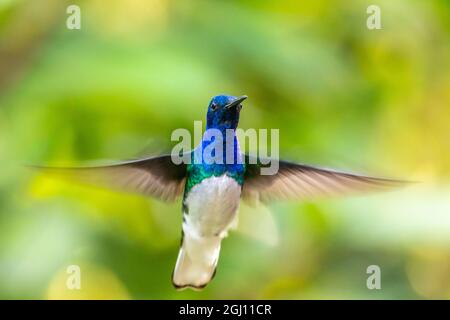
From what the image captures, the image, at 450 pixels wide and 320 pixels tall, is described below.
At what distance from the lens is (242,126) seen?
130 cm

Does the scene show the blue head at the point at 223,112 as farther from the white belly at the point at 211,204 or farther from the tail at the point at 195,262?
the tail at the point at 195,262

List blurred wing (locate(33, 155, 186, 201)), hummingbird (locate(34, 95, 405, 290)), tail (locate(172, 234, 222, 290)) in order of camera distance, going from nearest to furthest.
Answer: blurred wing (locate(33, 155, 186, 201)) → hummingbird (locate(34, 95, 405, 290)) → tail (locate(172, 234, 222, 290))

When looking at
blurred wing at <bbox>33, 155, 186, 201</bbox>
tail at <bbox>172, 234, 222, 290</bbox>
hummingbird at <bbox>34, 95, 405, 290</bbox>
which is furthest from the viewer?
tail at <bbox>172, 234, 222, 290</bbox>

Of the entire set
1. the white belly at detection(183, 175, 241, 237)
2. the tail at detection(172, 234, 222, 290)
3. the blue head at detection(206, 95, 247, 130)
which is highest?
the blue head at detection(206, 95, 247, 130)

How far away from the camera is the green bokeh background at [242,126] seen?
113cm

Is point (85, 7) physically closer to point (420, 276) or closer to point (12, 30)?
point (12, 30)

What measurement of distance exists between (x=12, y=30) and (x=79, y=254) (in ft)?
1.48

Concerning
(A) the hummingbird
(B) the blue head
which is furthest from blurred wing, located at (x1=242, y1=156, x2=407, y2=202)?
(B) the blue head

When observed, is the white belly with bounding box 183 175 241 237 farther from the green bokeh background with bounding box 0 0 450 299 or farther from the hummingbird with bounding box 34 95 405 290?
the green bokeh background with bounding box 0 0 450 299

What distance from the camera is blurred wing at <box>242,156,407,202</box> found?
980mm

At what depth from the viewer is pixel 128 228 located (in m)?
1.26

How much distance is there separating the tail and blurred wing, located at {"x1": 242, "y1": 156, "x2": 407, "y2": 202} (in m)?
0.12

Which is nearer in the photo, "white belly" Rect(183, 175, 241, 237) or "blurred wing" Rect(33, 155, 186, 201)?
"blurred wing" Rect(33, 155, 186, 201)

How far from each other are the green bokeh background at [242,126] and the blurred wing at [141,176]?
0.14 feet
